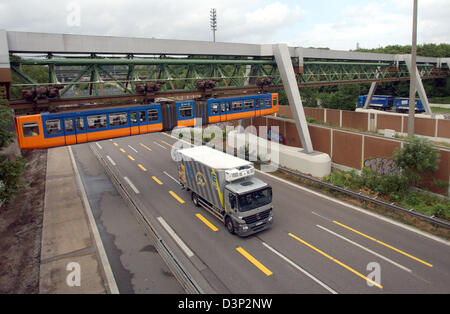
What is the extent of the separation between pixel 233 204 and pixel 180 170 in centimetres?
730

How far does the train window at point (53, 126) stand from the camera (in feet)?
59.7

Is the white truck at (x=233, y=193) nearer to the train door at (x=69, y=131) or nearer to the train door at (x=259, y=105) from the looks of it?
the train door at (x=69, y=131)

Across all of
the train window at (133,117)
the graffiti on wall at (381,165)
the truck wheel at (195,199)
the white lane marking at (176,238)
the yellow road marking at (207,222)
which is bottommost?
the white lane marking at (176,238)

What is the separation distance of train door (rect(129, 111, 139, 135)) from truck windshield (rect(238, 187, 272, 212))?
10554 mm

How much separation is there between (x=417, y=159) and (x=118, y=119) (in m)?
20.1

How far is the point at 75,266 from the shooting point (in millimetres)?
13359

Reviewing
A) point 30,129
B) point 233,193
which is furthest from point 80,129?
point 233,193

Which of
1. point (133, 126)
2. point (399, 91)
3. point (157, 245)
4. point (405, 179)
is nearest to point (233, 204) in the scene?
point (157, 245)

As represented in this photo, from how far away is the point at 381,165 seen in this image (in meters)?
23.6

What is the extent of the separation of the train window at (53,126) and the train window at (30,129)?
57 cm

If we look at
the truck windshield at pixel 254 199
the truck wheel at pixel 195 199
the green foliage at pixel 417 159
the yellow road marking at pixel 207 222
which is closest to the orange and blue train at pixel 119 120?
the truck wheel at pixel 195 199

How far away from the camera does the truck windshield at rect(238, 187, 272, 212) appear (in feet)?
49.0

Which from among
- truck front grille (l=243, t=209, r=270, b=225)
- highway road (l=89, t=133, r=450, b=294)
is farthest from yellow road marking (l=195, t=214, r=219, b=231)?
truck front grille (l=243, t=209, r=270, b=225)

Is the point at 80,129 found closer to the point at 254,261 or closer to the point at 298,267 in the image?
the point at 254,261
